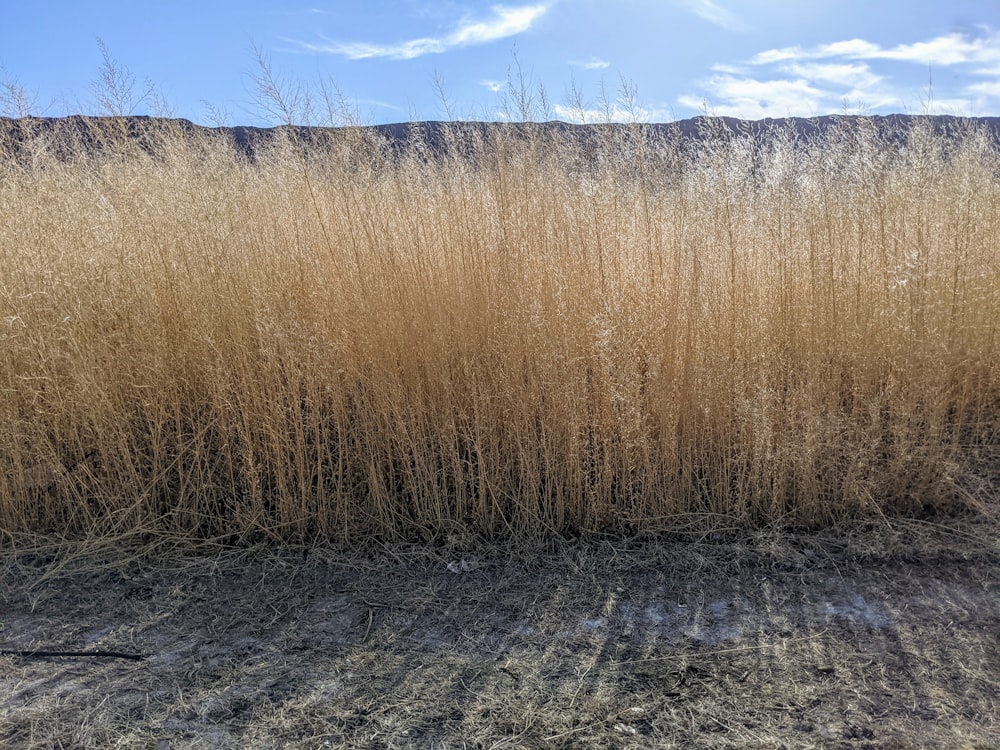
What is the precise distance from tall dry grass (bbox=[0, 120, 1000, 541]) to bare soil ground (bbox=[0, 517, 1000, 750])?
261 mm

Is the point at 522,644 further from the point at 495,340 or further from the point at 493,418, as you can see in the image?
the point at 495,340

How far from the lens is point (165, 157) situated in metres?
3.63

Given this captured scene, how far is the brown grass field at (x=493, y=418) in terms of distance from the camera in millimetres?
2234

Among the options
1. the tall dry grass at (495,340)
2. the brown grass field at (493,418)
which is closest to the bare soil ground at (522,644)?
the brown grass field at (493,418)

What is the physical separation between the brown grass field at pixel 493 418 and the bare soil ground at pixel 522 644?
17 millimetres

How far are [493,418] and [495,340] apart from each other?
0.35 meters

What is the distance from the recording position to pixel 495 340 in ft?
9.68

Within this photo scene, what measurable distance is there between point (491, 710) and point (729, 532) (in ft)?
4.75

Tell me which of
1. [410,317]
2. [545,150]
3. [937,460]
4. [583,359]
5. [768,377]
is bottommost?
[937,460]

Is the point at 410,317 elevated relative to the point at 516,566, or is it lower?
elevated

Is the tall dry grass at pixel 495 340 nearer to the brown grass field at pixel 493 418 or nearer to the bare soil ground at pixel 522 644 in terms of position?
the brown grass field at pixel 493 418

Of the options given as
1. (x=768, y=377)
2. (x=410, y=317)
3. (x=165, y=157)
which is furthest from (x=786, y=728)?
(x=165, y=157)

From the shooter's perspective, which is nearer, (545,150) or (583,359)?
(583,359)

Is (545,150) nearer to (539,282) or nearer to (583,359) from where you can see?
(539,282)
